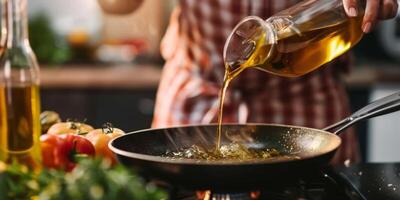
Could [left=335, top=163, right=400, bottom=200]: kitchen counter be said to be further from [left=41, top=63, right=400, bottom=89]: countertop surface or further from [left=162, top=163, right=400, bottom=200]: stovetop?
[left=41, top=63, right=400, bottom=89]: countertop surface

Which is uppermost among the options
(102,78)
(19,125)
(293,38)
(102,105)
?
(293,38)

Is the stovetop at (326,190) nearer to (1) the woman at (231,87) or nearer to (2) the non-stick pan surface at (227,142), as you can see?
(2) the non-stick pan surface at (227,142)

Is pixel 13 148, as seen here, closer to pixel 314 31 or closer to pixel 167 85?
pixel 314 31

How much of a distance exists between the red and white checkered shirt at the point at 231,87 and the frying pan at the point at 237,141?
2.52 feet

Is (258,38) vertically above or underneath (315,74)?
above

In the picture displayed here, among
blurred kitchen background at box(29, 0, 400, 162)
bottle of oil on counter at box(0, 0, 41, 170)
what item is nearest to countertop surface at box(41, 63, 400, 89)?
blurred kitchen background at box(29, 0, 400, 162)

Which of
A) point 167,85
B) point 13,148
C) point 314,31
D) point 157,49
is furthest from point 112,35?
point 13,148

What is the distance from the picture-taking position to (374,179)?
48.9 inches

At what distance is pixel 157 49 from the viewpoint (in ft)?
11.6

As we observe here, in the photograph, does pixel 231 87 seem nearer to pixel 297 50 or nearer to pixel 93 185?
pixel 297 50

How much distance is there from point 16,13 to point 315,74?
1215 mm

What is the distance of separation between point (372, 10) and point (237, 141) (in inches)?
12.7

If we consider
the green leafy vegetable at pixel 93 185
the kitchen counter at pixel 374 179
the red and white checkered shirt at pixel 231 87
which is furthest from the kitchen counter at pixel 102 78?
the green leafy vegetable at pixel 93 185

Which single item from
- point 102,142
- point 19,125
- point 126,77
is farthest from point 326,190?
point 126,77
